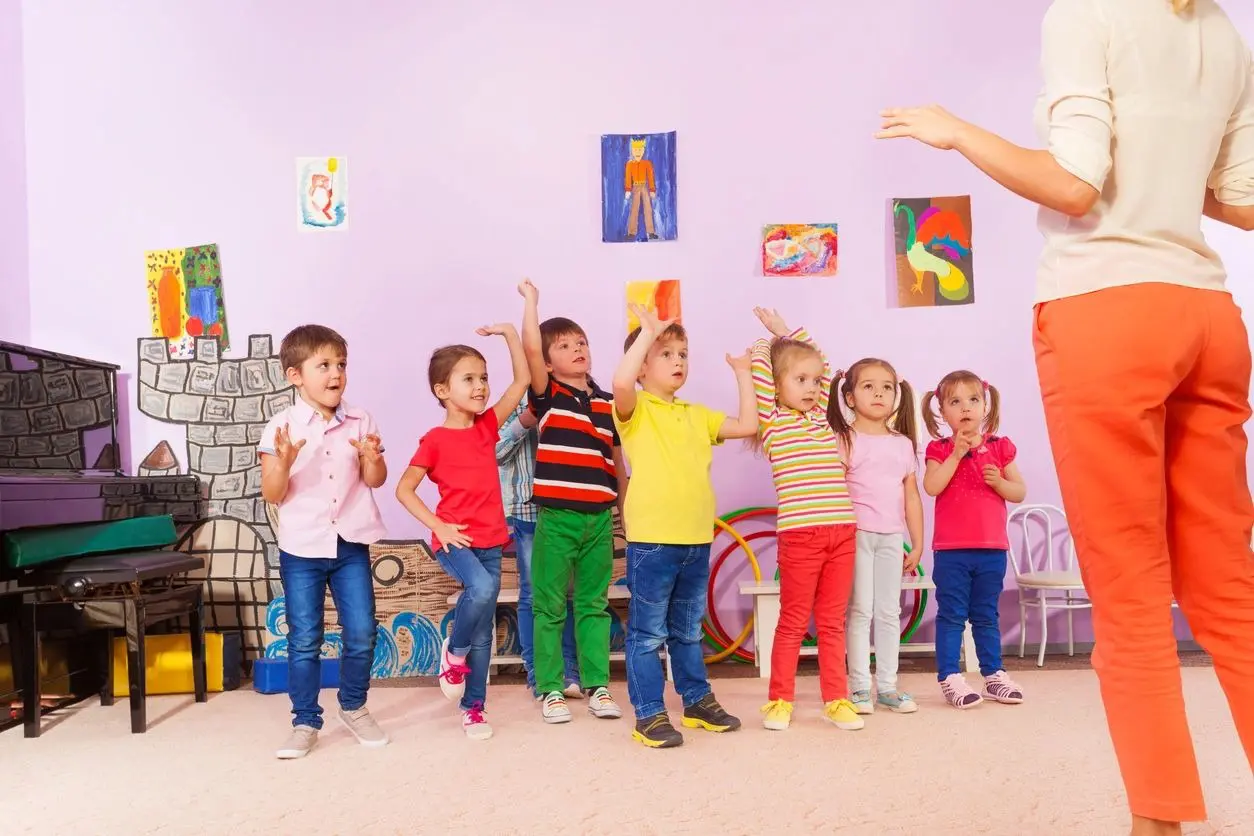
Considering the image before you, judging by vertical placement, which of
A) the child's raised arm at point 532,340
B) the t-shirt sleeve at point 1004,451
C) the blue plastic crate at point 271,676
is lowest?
the blue plastic crate at point 271,676

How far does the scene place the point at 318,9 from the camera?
11.3 feet

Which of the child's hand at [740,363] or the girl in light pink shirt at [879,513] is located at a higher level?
the child's hand at [740,363]

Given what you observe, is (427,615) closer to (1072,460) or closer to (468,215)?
(468,215)

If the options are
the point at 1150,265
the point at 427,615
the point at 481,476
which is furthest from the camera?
the point at 427,615

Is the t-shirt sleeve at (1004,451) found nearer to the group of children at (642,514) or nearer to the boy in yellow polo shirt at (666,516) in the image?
the group of children at (642,514)

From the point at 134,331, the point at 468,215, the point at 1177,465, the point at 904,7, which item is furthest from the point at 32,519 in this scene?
the point at 904,7

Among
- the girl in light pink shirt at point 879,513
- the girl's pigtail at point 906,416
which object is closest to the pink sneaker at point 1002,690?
the girl in light pink shirt at point 879,513

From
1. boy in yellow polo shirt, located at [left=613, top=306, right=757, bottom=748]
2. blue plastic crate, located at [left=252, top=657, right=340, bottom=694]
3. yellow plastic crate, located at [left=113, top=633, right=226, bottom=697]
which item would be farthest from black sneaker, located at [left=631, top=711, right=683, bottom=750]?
yellow plastic crate, located at [left=113, top=633, right=226, bottom=697]

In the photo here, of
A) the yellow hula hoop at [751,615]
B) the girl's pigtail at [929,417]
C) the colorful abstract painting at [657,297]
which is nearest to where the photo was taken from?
the girl's pigtail at [929,417]

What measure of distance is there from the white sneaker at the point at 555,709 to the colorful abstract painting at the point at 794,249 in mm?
1675

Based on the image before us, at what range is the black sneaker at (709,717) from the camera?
2396mm

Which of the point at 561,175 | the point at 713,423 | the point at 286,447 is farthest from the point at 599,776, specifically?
the point at 561,175

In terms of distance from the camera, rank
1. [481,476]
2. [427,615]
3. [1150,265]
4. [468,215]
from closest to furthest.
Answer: [1150,265]
[481,476]
[427,615]
[468,215]

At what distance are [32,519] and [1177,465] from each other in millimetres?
2731
